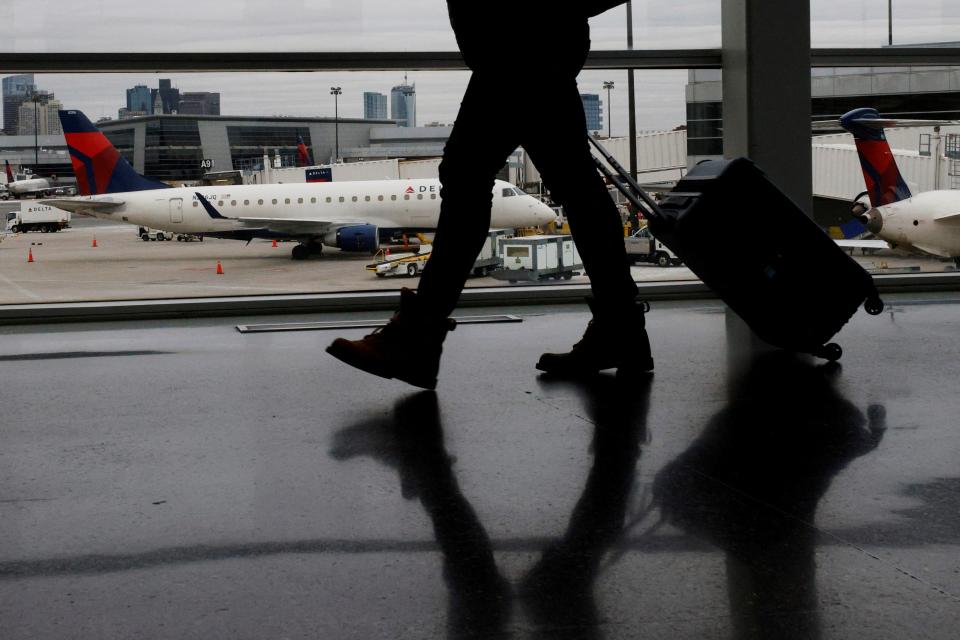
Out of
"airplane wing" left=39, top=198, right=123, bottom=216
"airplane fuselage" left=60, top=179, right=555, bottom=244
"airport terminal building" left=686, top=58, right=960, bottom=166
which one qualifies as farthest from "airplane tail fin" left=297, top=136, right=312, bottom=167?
"airplane wing" left=39, top=198, right=123, bottom=216

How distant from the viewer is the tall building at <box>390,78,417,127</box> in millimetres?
5262

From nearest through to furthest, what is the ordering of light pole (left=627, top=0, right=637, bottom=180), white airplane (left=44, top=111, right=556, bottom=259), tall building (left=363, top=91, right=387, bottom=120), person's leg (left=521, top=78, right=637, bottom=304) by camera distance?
person's leg (left=521, top=78, right=637, bottom=304) → light pole (left=627, top=0, right=637, bottom=180) → tall building (left=363, top=91, right=387, bottom=120) → white airplane (left=44, top=111, right=556, bottom=259)

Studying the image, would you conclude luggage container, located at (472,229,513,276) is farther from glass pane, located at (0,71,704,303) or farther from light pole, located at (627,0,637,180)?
light pole, located at (627,0,637,180)

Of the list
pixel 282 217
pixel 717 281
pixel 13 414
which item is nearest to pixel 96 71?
pixel 13 414

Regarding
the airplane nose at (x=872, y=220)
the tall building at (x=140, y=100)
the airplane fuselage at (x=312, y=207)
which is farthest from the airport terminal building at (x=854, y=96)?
the airplane fuselage at (x=312, y=207)

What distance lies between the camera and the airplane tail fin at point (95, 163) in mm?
5828

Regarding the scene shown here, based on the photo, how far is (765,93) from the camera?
185 inches

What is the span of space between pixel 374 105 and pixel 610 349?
289cm

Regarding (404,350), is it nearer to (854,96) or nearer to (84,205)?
(854,96)

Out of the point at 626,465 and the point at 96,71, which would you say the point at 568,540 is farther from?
the point at 96,71

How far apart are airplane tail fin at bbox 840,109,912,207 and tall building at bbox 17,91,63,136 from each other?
4.10 metres

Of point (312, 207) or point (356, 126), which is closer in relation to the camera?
point (356, 126)

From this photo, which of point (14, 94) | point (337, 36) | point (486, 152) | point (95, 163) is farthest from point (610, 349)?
point (95, 163)

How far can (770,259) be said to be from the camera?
300 cm
